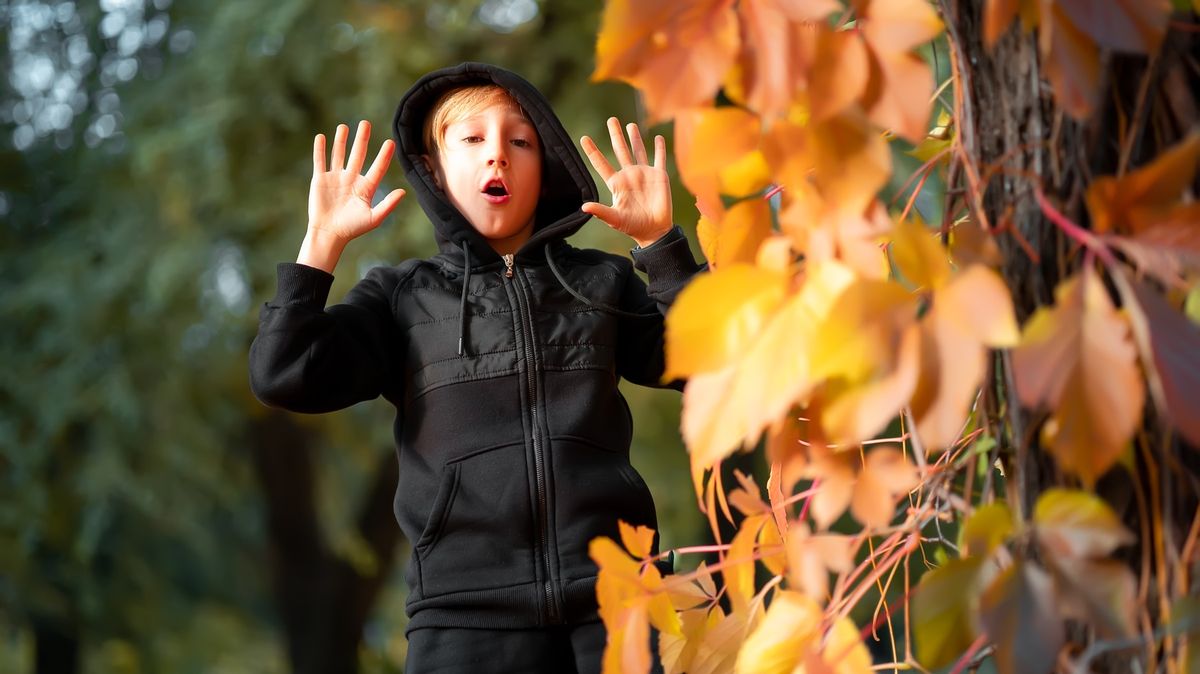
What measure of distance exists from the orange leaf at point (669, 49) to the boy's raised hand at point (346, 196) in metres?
0.85

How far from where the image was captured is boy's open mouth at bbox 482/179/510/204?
1.70 meters

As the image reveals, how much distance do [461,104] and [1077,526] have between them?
1208 mm

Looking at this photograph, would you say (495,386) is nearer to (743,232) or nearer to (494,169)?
(494,169)

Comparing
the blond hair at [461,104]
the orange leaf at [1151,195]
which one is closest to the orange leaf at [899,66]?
the orange leaf at [1151,195]

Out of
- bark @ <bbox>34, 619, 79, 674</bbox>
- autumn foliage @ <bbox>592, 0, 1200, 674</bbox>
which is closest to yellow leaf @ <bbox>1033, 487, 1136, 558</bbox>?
autumn foliage @ <bbox>592, 0, 1200, 674</bbox>

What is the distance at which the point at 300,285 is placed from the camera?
155 centimetres

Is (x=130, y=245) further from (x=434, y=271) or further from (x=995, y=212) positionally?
(x=995, y=212)

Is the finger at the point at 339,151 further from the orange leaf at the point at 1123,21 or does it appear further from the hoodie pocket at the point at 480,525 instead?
the orange leaf at the point at 1123,21

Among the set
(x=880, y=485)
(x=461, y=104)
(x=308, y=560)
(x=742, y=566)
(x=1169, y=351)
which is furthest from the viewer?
(x=308, y=560)

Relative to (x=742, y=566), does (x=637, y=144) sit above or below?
above

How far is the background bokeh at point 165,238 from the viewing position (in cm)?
532

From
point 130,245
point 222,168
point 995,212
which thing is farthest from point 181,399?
point 995,212

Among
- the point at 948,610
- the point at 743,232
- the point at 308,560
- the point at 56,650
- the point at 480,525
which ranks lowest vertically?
the point at 56,650

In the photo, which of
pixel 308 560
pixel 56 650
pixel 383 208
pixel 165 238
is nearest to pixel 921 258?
pixel 383 208
